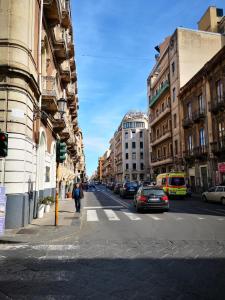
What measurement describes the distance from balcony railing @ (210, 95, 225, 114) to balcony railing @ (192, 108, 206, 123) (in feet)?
7.07

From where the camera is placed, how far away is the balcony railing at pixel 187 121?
124 ft

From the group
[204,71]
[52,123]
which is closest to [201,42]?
[204,71]

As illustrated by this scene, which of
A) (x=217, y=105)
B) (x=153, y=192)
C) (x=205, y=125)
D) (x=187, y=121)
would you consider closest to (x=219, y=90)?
(x=217, y=105)

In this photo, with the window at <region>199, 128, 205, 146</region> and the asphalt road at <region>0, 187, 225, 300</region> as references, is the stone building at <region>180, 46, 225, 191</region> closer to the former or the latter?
the window at <region>199, 128, 205, 146</region>

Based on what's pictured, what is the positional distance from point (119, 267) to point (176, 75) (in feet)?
132

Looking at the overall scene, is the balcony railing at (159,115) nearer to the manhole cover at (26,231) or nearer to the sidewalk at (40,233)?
the sidewalk at (40,233)

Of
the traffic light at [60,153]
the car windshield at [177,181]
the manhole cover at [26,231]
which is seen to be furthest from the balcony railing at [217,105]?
the manhole cover at [26,231]

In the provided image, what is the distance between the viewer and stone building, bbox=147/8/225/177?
41938 mm

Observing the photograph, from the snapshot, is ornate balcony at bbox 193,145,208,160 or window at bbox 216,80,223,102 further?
ornate balcony at bbox 193,145,208,160

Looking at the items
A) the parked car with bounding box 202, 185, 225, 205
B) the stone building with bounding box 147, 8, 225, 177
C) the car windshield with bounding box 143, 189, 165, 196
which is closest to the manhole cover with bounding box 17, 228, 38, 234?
the car windshield with bounding box 143, 189, 165, 196

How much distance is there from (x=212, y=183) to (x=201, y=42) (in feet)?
72.7

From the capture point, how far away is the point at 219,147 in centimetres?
3014

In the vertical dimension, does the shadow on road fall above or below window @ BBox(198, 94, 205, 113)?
below

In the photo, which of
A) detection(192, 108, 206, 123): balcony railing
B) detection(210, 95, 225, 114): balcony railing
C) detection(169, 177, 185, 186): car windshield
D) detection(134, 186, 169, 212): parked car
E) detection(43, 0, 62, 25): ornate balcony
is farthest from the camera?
detection(192, 108, 206, 123): balcony railing
